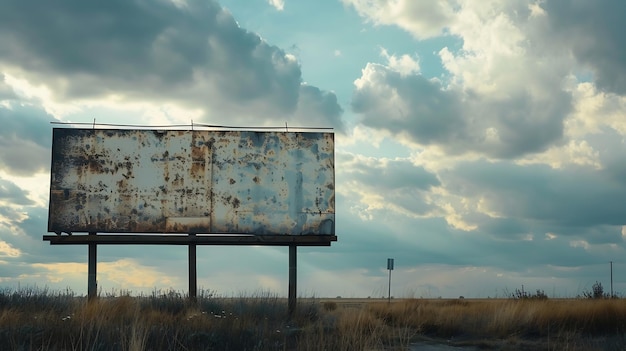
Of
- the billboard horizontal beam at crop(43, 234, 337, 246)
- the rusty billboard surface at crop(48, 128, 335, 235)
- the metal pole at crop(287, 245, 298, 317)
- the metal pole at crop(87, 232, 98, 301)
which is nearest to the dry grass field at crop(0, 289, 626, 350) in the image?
the metal pole at crop(287, 245, 298, 317)

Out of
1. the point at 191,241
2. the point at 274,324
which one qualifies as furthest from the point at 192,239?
the point at 274,324

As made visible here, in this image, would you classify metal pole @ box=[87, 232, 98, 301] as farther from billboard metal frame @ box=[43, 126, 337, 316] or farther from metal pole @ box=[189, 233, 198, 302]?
metal pole @ box=[189, 233, 198, 302]

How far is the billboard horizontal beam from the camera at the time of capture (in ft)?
63.0

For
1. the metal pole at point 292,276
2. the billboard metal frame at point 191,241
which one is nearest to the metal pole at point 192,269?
the billboard metal frame at point 191,241

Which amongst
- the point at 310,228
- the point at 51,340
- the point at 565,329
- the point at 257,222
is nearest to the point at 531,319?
the point at 565,329

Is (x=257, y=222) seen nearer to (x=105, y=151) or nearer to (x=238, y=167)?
(x=238, y=167)

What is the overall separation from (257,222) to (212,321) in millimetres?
5491

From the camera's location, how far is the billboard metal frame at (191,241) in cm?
1922

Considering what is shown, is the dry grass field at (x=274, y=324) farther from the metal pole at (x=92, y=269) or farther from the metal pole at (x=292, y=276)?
the metal pole at (x=92, y=269)

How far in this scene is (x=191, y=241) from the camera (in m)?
19.2

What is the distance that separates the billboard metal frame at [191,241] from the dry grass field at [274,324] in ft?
2.16

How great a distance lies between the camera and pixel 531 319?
17578 millimetres

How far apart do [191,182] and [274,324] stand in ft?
18.1

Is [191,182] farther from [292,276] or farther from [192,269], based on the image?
[292,276]
